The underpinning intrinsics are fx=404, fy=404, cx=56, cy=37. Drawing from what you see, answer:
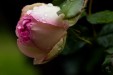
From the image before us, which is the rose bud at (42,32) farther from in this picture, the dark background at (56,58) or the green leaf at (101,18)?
the dark background at (56,58)

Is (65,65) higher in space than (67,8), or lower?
lower

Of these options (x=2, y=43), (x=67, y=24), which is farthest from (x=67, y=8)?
(x=2, y=43)

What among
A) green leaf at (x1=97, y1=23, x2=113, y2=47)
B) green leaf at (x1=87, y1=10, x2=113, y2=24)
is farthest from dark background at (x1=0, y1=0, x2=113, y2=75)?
green leaf at (x1=87, y1=10, x2=113, y2=24)

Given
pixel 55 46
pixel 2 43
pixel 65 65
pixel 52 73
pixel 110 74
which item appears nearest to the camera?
pixel 55 46

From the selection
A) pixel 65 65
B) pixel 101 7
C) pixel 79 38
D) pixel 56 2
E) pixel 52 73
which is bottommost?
pixel 52 73

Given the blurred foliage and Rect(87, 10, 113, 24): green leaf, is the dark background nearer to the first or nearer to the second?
the blurred foliage

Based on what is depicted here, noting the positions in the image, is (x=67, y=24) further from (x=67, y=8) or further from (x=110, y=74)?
(x=110, y=74)
